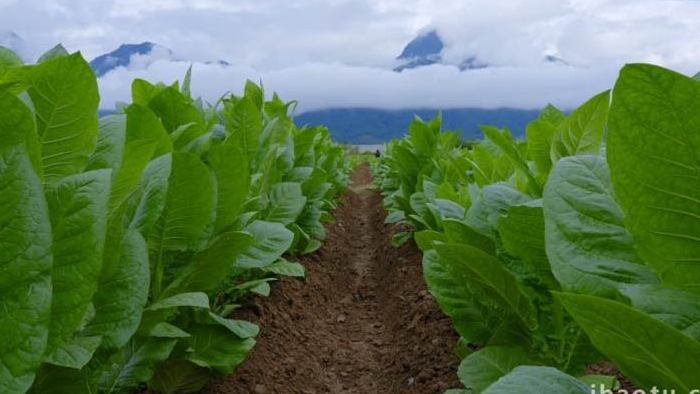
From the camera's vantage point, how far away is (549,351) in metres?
2.23

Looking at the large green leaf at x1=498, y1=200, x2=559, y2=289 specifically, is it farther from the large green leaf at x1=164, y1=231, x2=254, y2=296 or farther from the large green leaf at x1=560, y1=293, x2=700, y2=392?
the large green leaf at x1=164, y1=231, x2=254, y2=296

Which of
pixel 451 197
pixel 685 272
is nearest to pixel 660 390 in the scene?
pixel 685 272

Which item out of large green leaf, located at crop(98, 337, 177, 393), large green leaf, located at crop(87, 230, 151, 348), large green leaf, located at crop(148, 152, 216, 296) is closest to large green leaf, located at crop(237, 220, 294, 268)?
large green leaf, located at crop(148, 152, 216, 296)

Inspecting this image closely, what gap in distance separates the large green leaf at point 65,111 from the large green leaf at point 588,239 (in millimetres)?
890

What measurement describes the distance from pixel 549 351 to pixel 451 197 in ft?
4.68

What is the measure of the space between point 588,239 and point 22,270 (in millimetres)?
889

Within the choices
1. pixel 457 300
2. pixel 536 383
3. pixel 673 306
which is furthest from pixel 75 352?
pixel 457 300

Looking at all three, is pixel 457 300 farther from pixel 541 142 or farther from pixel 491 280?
pixel 541 142

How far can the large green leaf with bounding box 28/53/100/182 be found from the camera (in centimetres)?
142

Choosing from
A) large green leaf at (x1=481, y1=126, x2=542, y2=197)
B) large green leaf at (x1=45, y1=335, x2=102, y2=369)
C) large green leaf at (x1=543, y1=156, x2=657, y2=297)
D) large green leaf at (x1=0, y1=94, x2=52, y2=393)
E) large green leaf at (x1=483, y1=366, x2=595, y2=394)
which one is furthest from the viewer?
large green leaf at (x1=481, y1=126, x2=542, y2=197)

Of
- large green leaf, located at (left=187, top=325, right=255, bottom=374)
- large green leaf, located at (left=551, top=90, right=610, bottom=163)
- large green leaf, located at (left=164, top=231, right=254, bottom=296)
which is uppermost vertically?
large green leaf, located at (left=551, top=90, right=610, bottom=163)

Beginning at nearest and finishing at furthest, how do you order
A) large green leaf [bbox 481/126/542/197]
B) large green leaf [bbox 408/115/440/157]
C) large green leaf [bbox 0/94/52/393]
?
large green leaf [bbox 0/94/52/393], large green leaf [bbox 481/126/542/197], large green leaf [bbox 408/115/440/157]

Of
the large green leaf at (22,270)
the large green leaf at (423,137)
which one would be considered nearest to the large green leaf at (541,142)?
the large green leaf at (22,270)

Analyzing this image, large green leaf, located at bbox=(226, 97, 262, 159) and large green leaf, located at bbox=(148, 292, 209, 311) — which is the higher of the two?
large green leaf, located at bbox=(226, 97, 262, 159)
